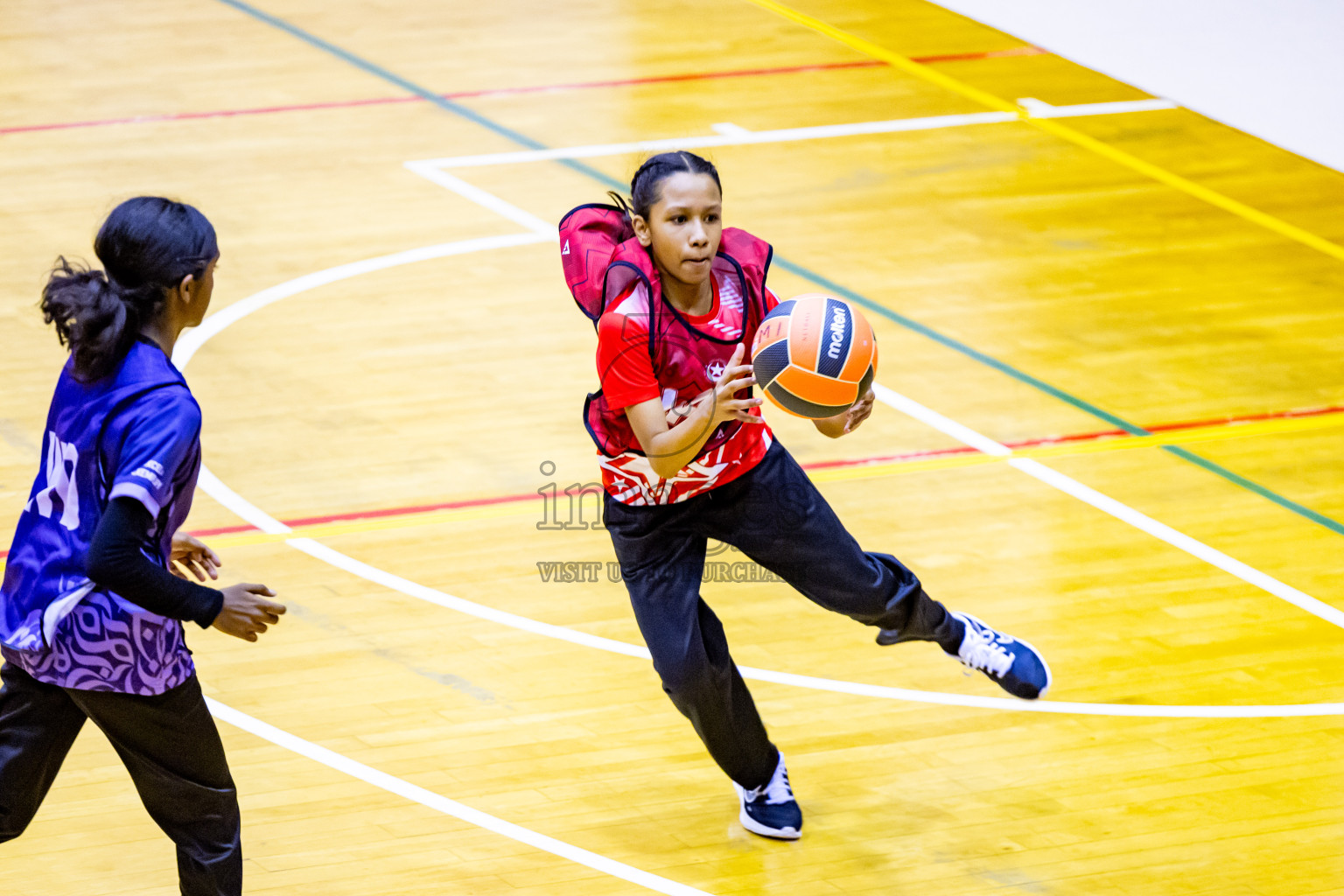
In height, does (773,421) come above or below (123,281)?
below

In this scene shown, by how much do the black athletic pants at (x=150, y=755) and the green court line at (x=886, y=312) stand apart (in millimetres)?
4299

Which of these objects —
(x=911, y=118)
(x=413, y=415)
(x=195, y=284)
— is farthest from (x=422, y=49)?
(x=195, y=284)

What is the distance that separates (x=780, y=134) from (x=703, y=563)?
21.1 ft

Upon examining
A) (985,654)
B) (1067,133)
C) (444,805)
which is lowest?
(444,805)

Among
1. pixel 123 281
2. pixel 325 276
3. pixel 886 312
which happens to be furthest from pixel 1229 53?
pixel 123 281

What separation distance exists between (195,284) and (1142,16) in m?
9.65

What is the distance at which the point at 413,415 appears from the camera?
24.4ft

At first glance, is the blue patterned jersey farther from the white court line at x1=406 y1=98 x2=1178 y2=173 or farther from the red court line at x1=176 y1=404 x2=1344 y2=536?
the white court line at x1=406 y1=98 x2=1178 y2=173

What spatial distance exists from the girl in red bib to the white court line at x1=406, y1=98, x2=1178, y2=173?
5364 millimetres

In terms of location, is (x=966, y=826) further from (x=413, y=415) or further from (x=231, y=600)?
(x=413, y=415)

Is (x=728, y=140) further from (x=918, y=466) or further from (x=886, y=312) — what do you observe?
(x=918, y=466)

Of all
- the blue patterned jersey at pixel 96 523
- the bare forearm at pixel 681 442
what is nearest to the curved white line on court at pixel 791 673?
the bare forearm at pixel 681 442

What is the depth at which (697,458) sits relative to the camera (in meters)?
4.52

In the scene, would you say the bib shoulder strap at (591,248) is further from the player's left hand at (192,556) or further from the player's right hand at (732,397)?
the player's left hand at (192,556)
